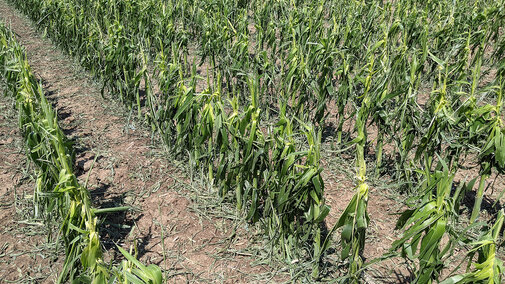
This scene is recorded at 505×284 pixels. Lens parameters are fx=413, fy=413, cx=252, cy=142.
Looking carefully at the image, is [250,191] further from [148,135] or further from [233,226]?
[148,135]

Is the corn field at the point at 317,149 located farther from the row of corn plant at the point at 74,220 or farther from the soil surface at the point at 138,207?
the soil surface at the point at 138,207

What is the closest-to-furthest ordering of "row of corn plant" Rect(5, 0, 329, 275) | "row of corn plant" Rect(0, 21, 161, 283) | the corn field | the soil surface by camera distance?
"row of corn plant" Rect(0, 21, 161, 283) < the corn field < "row of corn plant" Rect(5, 0, 329, 275) < the soil surface

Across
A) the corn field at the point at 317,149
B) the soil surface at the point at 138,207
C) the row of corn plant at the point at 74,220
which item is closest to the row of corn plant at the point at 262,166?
the corn field at the point at 317,149

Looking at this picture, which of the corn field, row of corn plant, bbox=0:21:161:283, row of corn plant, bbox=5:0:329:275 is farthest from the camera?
row of corn plant, bbox=5:0:329:275

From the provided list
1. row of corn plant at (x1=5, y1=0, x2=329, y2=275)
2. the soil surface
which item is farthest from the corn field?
the soil surface

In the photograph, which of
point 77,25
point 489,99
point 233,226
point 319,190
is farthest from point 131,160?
point 489,99

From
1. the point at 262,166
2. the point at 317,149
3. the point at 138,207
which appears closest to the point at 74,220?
the point at 138,207

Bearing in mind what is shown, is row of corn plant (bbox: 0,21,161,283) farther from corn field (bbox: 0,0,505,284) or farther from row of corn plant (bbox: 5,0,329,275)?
row of corn plant (bbox: 5,0,329,275)

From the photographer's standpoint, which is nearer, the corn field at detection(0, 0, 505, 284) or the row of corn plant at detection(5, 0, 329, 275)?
the corn field at detection(0, 0, 505, 284)

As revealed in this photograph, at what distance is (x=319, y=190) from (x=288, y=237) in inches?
17.3

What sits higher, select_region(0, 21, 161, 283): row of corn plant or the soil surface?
select_region(0, 21, 161, 283): row of corn plant

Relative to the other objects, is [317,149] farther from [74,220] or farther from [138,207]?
[138,207]

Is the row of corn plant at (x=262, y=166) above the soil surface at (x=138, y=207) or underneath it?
above

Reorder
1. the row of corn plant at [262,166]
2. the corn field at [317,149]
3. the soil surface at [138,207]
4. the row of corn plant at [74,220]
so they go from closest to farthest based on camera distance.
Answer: the row of corn plant at [74,220]
the corn field at [317,149]
the row of corn plant at [262,166]
the soil surface at [138,207]
